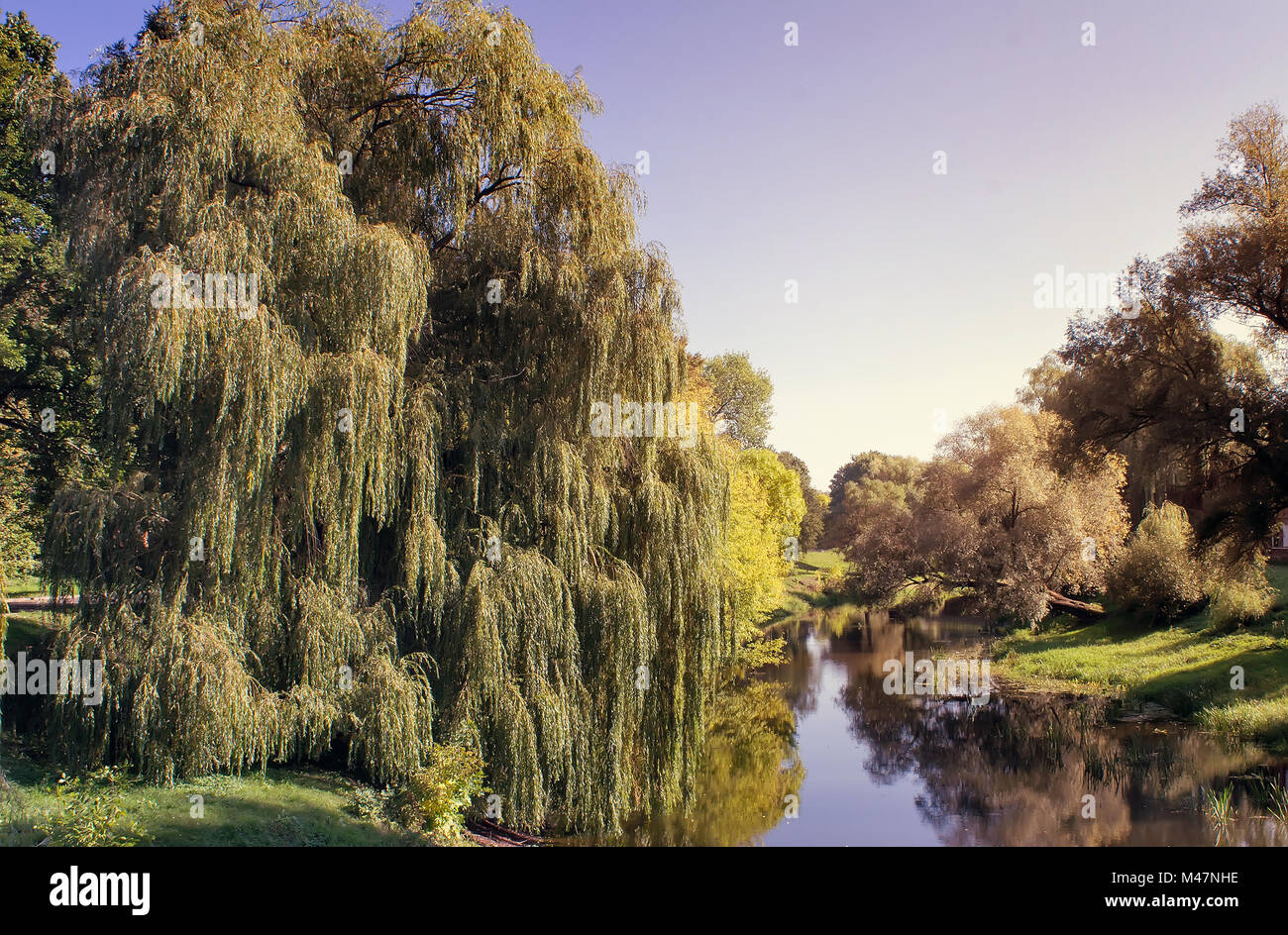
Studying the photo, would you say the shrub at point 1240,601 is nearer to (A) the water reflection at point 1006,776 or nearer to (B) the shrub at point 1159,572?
(B) the shrub at point 1159,572

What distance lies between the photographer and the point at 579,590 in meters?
14.3

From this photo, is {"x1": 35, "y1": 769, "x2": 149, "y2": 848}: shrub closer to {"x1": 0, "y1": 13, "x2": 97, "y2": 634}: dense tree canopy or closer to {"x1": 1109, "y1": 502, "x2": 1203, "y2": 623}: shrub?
{"x1": 0, "y1": 13, "x2": 97, "y2": 634}: dense tree canopy

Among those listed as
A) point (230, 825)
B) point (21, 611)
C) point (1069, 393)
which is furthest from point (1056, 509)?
point (21, 611)

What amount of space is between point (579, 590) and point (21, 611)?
17100 millimetres

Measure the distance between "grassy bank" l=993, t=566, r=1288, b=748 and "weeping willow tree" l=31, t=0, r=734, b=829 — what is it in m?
14.5

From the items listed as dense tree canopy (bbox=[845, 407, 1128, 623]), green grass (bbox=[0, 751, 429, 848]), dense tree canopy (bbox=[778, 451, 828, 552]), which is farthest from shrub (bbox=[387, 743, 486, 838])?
dense tree canopy (bbox=[778, 451, 828, 552])

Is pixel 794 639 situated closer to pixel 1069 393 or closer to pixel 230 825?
pixel 1069 393

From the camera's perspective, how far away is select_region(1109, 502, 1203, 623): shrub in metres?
29.7

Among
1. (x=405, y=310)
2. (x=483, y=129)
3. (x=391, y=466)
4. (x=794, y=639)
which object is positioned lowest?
(x=794, y=639)
